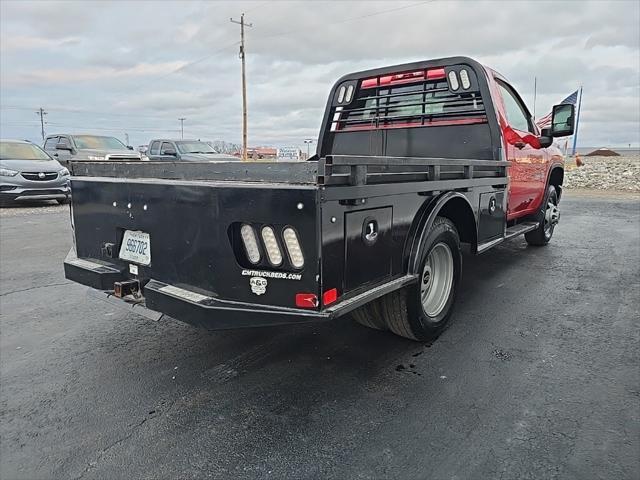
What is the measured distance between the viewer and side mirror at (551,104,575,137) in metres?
5.50

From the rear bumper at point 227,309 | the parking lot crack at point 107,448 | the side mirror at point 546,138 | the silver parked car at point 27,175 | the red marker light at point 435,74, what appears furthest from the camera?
the silver parked car at point 27,175

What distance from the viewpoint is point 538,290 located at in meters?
5.04

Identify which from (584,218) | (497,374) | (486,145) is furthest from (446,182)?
(584,218)

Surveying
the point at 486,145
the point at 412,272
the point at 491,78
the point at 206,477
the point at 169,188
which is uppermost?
the point at 491,78

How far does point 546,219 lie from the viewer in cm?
694

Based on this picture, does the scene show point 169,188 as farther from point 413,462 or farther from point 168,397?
point 413,462

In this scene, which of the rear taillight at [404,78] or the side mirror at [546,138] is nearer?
the rear taillight at [404,78]

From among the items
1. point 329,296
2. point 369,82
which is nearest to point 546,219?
point 369,82

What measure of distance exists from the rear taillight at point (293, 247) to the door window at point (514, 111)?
3666 millimetres

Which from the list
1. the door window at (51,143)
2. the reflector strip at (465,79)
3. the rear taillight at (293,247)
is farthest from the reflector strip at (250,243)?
the door window at (51,143)

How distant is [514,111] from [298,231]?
4.19 metres

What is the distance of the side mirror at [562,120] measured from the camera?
5496mm

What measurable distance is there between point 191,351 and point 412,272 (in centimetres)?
170

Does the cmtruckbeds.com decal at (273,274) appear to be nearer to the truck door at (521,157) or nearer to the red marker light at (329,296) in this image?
the red marker light at (329,296)
